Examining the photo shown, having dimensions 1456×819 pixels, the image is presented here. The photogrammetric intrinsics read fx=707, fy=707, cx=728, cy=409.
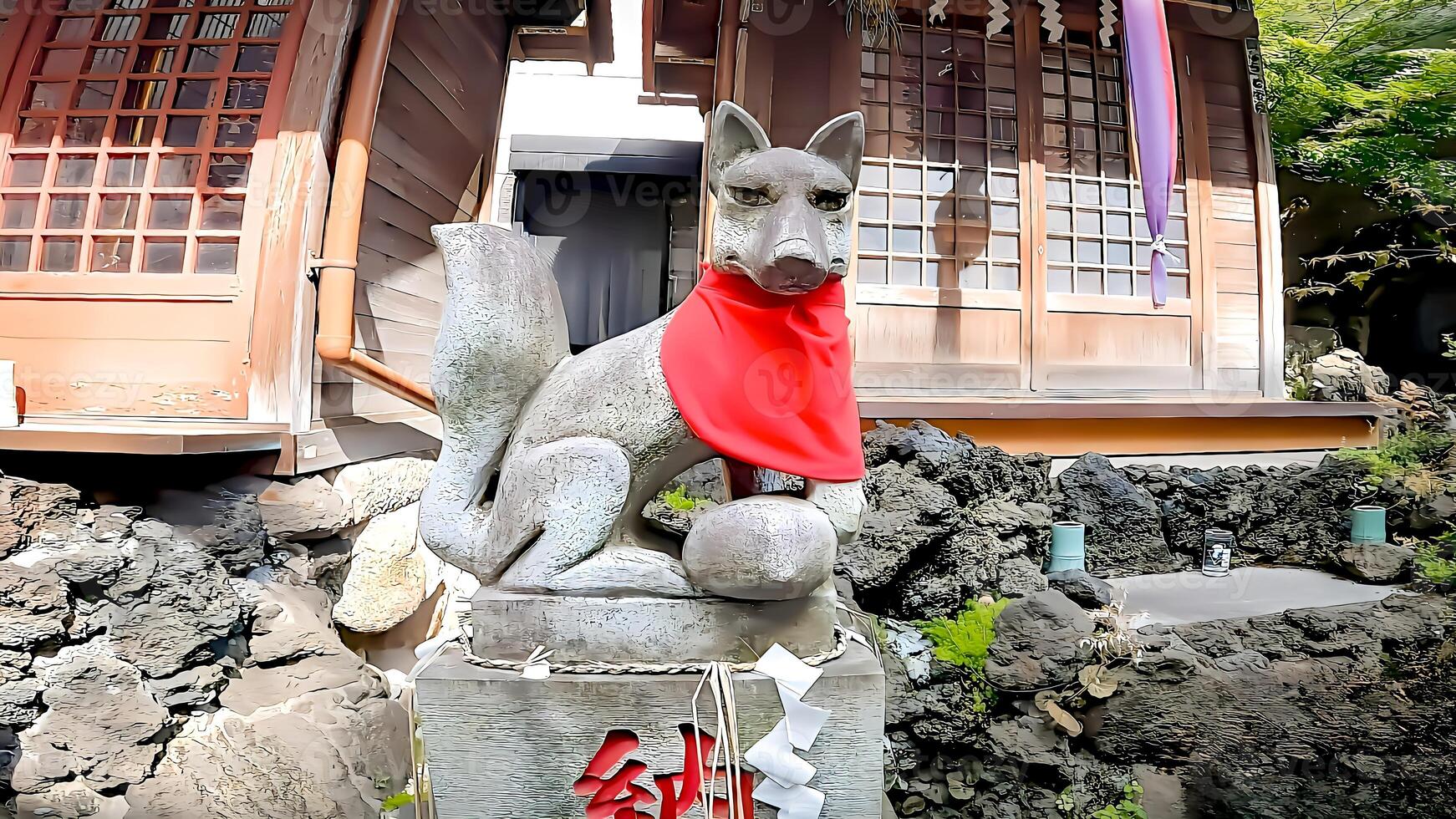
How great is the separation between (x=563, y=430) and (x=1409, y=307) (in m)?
4.14

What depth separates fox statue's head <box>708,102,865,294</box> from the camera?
127cm

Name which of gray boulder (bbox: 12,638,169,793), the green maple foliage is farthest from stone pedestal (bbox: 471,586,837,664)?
the green maple foliage

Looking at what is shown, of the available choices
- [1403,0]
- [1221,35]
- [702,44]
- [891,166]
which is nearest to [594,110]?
[702,44]

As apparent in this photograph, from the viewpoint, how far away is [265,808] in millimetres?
2564

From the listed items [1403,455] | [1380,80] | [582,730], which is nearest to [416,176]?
[582,730]

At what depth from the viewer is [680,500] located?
11.6ft

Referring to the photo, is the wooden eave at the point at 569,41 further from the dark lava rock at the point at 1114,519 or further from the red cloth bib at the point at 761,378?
the red cloth bib at the point at 761,378

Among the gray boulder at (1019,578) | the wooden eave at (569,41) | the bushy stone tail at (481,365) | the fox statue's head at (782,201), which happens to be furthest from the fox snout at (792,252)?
the wooden eave at (569,41)

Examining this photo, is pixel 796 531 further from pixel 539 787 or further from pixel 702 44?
pixel 702 44

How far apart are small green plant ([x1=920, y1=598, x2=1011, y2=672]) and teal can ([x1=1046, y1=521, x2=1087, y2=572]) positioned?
2.12ft

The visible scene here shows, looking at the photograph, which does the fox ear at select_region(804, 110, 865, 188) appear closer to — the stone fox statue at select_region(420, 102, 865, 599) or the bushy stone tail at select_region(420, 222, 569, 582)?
the stone fox statue at select_region(420, 102, 865, 599)

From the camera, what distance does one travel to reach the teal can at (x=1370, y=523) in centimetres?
364

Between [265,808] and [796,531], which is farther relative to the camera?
[265,808]

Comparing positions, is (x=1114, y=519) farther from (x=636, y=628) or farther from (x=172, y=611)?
(x=172, y=611)
